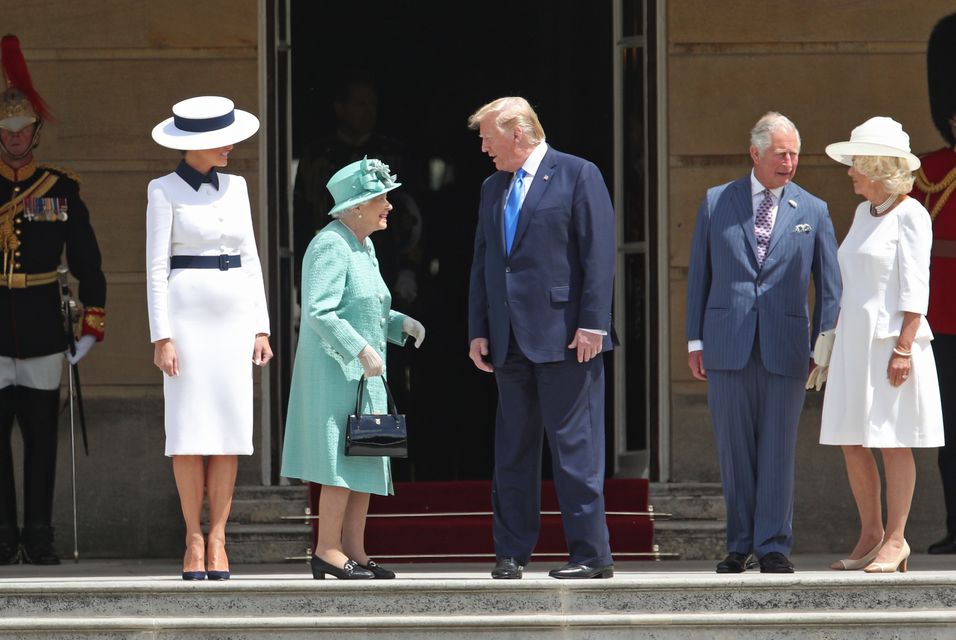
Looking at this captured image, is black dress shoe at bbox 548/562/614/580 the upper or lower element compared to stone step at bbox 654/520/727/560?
upper

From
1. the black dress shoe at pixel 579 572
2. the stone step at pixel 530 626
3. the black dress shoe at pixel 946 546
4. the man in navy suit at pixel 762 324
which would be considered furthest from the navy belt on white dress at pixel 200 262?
the black dress shoe at pixel 946 546

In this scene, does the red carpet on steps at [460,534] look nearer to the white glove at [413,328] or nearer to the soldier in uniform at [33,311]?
the soldier in uniform at [33,311]

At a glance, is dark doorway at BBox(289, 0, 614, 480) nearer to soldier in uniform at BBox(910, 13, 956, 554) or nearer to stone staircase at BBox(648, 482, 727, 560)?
stone staircase at BBox(648, 482, 727, 560)

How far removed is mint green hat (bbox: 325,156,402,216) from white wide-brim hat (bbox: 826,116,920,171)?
6.34ft

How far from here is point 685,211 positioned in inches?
416

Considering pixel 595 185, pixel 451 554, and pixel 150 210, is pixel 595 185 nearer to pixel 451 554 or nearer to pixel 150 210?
pixel 150 210

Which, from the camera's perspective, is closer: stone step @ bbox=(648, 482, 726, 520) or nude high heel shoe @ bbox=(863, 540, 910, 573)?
nude high heel shoe @ bbox=(863, 540, 910, 573)

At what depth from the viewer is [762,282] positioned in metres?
8.45

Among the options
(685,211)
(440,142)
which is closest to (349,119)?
(440,142)

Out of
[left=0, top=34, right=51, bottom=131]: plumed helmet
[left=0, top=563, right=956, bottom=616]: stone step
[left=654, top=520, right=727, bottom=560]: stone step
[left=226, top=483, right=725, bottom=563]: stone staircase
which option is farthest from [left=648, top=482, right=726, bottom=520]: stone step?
[left=0, top=34, right=51, bottom=131]: plumed helmet

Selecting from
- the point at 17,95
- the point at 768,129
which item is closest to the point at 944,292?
the point at 768,129

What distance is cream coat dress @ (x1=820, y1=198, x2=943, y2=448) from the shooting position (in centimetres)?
836

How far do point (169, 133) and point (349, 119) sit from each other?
9.88ft

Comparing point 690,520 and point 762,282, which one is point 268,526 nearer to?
point 690,520
